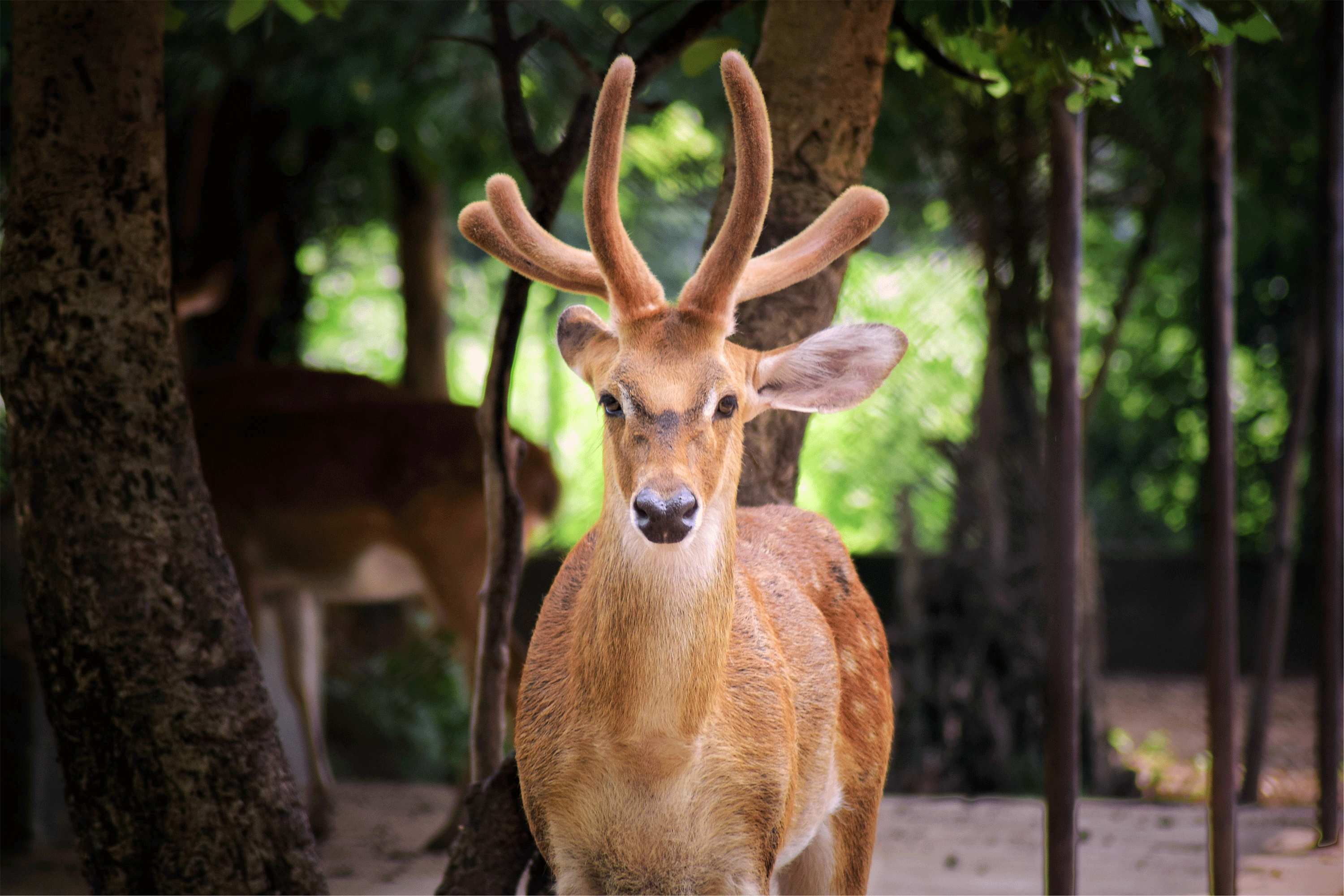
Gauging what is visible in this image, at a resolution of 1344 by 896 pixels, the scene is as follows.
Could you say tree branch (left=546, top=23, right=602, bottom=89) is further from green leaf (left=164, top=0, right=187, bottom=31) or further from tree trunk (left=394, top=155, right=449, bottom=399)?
tree trunk (left=394, top=155, right=449, bottom=399)

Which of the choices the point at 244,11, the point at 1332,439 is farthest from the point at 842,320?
the point at 244,11

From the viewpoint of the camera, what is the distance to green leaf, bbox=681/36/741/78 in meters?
3.62

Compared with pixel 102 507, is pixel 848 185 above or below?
above

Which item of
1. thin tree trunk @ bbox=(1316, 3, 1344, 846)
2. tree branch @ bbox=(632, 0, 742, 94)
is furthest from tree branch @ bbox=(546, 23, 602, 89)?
thin tree trunk @ bbox=(1316, 3, 1344, 846)

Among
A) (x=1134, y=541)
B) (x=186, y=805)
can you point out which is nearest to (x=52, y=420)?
(x=186, y=805)

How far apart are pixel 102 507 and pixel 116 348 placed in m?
0.41

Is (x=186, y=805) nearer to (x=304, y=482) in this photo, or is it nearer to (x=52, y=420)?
(x=52, y=420)

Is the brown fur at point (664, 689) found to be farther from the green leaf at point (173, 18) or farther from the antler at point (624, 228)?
the green leaf at point (173, 18)

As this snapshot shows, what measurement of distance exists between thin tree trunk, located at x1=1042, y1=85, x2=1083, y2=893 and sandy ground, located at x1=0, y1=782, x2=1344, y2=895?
103cm

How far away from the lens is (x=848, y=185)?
372 centimetres

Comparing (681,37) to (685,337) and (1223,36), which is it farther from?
(685,337)

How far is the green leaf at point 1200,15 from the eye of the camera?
2914 millimetres

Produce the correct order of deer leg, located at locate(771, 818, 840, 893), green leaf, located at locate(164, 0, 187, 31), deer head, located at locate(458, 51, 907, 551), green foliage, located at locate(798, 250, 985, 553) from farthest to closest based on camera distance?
green foliage, located at locate(798, 250, 985, 553) < green leaf, located at locate(164, 0, 187, 31) < deer leg, located at locate(771, 818, 840, 893) < deer head, located at locate(458, 51, 907, 551)

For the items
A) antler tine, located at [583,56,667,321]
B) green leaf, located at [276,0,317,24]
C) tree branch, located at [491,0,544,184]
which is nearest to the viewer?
antler tine, located at [583,56,667,321]
